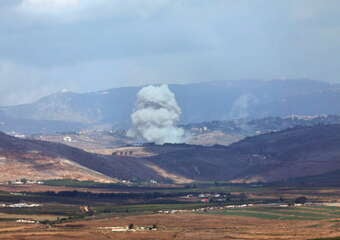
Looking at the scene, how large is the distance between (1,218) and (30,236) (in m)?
38.8

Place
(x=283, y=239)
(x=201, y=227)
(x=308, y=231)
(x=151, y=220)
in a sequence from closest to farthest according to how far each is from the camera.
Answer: (x=283, y=239), (x=308, y=231), (x=201, y=227), (x=151, y=220)

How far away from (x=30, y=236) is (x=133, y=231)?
20.6 meters

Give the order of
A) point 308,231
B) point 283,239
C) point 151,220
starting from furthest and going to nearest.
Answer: point 151,220 → point 308,231 → point 283,239

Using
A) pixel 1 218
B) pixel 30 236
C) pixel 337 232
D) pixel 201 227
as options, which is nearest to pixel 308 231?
pixel 337 232

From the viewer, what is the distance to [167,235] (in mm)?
165125

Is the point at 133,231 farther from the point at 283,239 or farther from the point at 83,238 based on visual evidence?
the point at 283,239

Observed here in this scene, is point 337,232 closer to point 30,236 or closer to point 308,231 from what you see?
point 308,231

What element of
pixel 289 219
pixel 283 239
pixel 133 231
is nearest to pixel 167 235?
pixel 133 231

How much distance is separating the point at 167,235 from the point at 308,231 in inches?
998

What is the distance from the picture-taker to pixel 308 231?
168500 mm

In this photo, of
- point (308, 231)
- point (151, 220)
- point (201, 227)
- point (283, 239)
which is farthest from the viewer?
point (151, 220)

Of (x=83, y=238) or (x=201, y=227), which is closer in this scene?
(x=83, y=238)

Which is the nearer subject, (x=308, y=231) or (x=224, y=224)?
(x=308, y=231)

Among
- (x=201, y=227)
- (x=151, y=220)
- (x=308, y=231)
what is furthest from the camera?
(x=151, y=220)
